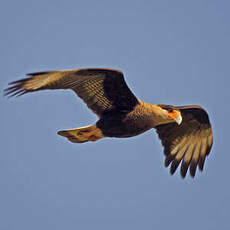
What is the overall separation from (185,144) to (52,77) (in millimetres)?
3297

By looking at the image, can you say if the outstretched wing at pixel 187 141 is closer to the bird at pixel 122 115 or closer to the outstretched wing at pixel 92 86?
the bird at pixel 122 115

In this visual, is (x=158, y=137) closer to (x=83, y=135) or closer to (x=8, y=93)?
(x=83, y=135)

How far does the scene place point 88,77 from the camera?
8180 mm

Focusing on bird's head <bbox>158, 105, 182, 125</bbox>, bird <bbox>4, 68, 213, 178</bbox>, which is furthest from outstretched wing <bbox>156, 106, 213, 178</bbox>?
bird's head <bbox>158, 105, 182, 125</bbox>

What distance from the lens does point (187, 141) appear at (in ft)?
33.3

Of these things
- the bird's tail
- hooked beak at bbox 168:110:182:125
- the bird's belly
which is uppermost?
hooked beak at bbox 168:110:182:125

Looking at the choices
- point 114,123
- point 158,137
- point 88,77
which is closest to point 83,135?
point 114,123

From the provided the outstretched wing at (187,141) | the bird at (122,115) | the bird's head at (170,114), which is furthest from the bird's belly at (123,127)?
the outstretched wing at (187,141)

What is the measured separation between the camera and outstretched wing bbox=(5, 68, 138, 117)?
7.89 meters

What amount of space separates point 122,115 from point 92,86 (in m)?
0.72

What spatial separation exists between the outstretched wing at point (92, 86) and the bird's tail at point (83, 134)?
0.28m

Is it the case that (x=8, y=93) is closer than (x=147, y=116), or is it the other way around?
(x=8, y=93)

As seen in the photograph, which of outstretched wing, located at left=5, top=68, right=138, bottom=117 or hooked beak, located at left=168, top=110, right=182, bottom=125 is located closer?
outstretched wing, located at left=5, top=68, right=138, bottom=117

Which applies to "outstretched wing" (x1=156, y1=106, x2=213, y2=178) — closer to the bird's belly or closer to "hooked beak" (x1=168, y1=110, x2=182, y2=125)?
"hooked beak" (x1=168, y1=110, x2=182, y2=125)
